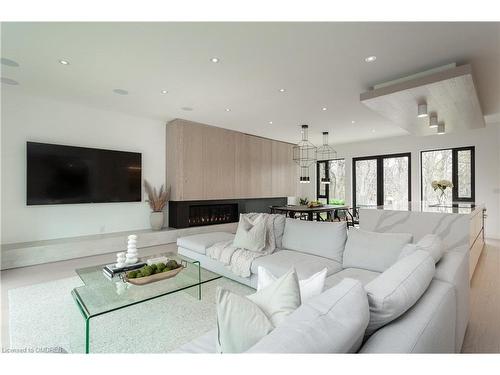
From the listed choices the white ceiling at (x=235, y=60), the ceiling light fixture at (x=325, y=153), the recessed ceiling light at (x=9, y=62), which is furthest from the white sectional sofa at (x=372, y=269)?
the ceiling light fixture at (x=325, y=153)

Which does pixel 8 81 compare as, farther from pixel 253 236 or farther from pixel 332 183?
pixel 332 183

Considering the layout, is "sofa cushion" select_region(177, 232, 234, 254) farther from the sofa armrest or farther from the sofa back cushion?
the sofa armrest

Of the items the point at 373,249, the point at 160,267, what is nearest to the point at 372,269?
the point at 373,249

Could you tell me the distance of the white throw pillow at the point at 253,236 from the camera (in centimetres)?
299

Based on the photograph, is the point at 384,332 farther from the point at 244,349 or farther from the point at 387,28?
the point at 387,28

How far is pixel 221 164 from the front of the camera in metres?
6.16

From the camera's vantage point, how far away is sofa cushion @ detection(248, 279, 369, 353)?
2.50 ft

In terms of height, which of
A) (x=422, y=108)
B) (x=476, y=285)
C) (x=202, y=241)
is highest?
(x=422, y=108)

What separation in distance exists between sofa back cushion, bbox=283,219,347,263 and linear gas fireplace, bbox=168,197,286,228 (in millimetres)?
2982

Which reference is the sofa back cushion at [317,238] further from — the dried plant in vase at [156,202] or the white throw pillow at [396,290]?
the dried plant in vase at [156,202]

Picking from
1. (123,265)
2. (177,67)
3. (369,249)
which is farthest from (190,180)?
(369,249)

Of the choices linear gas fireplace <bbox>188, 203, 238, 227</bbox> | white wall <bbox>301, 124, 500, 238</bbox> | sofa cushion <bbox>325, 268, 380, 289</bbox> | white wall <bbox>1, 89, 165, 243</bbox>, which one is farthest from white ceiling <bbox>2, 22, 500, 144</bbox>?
linear gas fireplace <bbox>188, 203, 238, 227</bbox>

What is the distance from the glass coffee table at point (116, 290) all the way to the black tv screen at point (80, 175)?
244 cm

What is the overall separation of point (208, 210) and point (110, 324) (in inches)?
158
